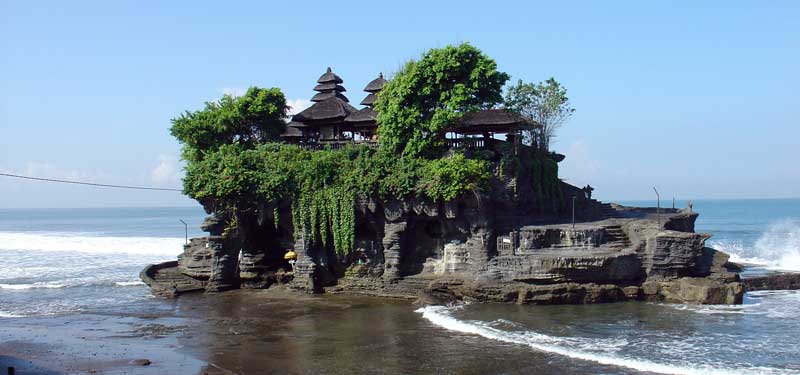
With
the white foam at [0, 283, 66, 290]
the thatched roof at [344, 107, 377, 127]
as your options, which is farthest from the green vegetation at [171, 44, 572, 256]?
the white foam at [0, 283, 66, 290]

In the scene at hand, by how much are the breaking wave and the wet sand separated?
29.2m

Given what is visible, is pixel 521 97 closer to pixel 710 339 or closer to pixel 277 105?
pixel 277 105

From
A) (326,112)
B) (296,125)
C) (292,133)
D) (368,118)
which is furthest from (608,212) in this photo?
(292,133)

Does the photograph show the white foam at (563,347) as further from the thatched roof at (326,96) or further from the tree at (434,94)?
the thatched roof at (326,96)

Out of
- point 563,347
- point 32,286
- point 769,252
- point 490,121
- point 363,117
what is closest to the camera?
point 563,347

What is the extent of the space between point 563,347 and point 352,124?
20.6 m

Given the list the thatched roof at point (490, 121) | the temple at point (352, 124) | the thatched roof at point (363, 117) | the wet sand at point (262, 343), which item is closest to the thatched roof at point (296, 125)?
the temple at point (352, 124)

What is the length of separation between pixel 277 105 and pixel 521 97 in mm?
15020

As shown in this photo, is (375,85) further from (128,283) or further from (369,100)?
(128,283)

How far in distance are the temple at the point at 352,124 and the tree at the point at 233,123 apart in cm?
142

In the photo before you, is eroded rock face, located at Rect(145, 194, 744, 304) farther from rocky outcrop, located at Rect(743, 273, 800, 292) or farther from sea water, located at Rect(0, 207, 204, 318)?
sea water, located at Rect(0, 207, 204, 318)

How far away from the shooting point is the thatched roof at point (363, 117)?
36.6 m

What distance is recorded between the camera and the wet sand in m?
20.0

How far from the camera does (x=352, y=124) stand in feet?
125
